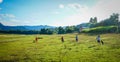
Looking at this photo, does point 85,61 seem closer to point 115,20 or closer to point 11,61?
point 11,61

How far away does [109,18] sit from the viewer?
176 meters

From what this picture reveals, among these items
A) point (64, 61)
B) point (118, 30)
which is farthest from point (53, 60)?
point (118, 30)

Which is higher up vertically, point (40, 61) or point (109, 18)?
point (109, 18)

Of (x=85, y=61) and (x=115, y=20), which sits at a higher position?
(x=115, y=20)

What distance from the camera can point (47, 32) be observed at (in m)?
184

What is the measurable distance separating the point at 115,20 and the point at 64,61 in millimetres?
155052

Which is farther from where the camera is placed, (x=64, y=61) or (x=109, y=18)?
(x=109, y=18)

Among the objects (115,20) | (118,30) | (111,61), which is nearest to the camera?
(111,61)

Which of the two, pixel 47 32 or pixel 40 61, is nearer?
pixel 40 61

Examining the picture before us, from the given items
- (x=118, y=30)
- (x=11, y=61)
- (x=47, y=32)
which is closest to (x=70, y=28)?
(x=47, y=32)

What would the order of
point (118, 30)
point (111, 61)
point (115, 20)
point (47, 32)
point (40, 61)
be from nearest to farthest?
point (111, 61) → point (40, 61) → point (118, 30) → point (115, 20) → point (47, 32)

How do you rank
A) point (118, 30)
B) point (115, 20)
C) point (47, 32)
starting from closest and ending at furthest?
1. point (118, 30)
2. point (115, 20)
3. point (47, 32)

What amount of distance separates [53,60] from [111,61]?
992 centimetres

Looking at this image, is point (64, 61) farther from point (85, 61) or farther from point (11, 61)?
point (11, 61)
